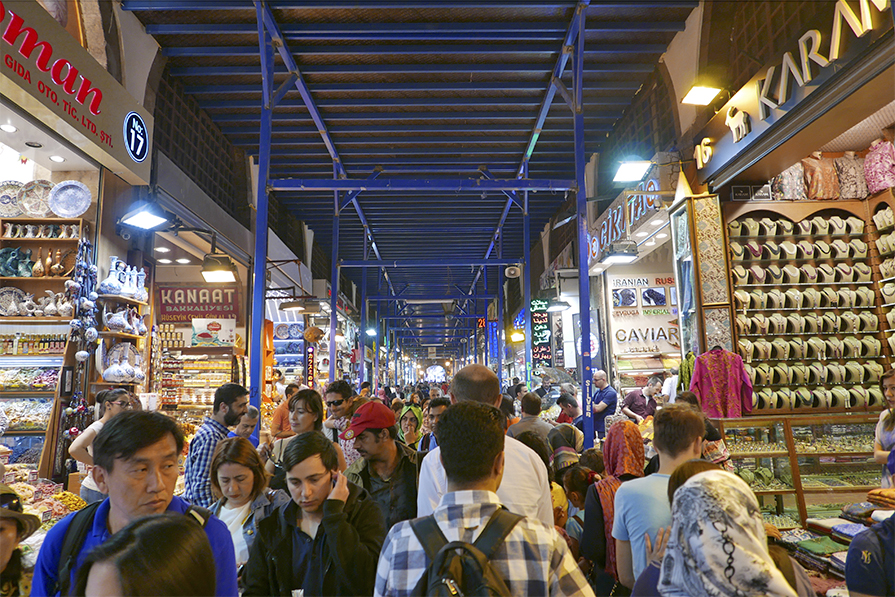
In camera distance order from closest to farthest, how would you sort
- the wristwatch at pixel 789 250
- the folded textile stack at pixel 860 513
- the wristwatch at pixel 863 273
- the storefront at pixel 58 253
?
the folded textile stack at pixel 860 513 → the storefront at pixel 58 253 → the wristwatch at pixel 863 273 → the wristwatch at pixel 789 250

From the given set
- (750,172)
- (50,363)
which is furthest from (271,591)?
(750,172)

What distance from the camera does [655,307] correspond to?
37.0 ft

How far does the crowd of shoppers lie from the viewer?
1228 millimetres

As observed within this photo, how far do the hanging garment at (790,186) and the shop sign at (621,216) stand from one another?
1.34 metres

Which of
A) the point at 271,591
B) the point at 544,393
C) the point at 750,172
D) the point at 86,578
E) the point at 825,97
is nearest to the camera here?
the point at 86,578

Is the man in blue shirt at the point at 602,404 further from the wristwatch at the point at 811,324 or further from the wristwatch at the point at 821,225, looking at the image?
the wristwatch at the point at 821,225

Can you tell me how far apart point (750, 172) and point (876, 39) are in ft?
8.01

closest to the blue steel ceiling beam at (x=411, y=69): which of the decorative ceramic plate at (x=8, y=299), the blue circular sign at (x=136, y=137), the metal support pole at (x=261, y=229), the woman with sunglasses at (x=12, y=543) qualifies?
the metal support pole at (x=261, y=229)

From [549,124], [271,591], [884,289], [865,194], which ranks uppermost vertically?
[549,124]

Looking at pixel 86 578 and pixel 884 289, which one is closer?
pixel 86 578

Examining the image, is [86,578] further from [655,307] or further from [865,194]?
[655,307]

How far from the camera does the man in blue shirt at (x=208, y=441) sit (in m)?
3.34

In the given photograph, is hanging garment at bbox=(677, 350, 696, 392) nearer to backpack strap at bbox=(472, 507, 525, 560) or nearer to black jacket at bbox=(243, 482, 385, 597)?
black jacket at bbox=(243, 482, 385, 597)

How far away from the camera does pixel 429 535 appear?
4.32 feet
